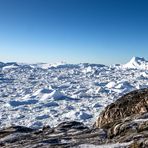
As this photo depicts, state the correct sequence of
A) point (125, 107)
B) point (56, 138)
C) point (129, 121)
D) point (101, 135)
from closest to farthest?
point (101, 135) → point (129, 121) → point (56, 138) → point (125, 107)

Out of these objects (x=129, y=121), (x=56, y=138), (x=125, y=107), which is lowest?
(x=56, y=138)

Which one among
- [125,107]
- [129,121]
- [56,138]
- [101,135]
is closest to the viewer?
[101,135]

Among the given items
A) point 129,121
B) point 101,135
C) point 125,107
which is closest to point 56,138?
point 101,135

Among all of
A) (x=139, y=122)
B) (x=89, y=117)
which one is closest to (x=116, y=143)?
(x=139, y=122)

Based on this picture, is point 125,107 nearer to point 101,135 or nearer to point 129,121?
point 129,121

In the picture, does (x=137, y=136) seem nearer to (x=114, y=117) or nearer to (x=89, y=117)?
(x=114, y=117)

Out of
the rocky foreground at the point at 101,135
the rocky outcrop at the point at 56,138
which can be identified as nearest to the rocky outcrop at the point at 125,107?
the rocky foreground at the point at 101,135

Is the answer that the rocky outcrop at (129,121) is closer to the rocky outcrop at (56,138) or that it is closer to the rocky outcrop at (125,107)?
the rocky outcrop at (125,107)

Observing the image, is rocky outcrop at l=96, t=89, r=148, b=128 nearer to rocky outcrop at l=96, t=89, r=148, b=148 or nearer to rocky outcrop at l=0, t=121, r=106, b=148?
rocky outcrop at l=96, t=89, r=148, b=148

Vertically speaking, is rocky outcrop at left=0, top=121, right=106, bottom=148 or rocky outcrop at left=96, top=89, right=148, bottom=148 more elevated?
rocky outcrop at left=96, top=89, right=148, bottom=148

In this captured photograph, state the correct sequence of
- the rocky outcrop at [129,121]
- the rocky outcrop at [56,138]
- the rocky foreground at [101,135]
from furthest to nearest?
the rocky outcrop at [56,138] < the rocky foreground at [101,135] < the rocky outcrop at [129,121]

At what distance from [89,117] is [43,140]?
15265cm

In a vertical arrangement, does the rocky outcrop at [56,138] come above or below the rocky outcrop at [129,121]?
below

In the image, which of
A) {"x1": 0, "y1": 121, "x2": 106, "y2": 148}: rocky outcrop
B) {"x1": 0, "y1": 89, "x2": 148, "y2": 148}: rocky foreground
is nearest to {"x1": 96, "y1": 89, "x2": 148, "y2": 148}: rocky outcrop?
{"x1": 0, "y1": 89, "x2": 148, "y2": 148}: rocky foreground
